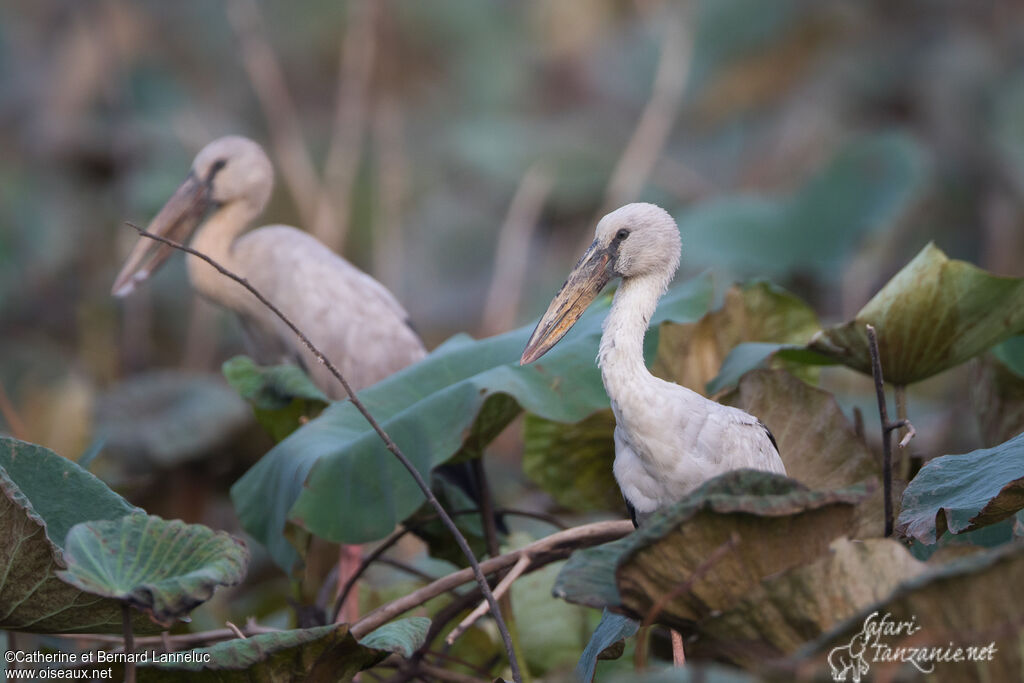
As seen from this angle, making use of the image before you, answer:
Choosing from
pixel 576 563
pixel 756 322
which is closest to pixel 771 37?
pixel 756 322

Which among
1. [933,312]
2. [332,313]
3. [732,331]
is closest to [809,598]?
[933,312]

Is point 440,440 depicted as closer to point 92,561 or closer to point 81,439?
point 92,561

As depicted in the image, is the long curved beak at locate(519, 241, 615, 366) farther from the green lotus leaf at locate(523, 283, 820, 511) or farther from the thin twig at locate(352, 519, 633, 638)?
the green lotus leaf at locate(523, 283, 820, 511)

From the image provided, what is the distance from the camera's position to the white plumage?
2.46 m

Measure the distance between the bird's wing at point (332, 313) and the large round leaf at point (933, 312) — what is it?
1.88m

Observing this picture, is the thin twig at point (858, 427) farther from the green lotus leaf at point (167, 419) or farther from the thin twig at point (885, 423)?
the green lotus leaf at point (167, 419)

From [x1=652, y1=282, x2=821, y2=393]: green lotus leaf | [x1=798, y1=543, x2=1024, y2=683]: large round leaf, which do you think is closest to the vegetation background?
[x1=652, y1=282, x2=821, y2=393]: green lotus leaf

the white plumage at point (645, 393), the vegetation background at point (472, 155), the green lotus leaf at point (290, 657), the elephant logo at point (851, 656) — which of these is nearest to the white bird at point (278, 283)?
the vegetation background at point (472, 155)

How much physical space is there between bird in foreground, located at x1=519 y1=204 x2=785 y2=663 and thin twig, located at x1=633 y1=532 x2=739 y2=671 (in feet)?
1.86

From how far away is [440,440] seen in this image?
2.81 m

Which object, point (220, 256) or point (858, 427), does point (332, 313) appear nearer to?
point (220, 256)

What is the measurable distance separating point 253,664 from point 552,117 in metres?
9.74

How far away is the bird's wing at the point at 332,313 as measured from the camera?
4328mm

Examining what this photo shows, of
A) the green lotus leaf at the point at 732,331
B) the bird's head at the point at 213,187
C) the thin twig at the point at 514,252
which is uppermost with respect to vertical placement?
the thin twig at the point at 514,252
